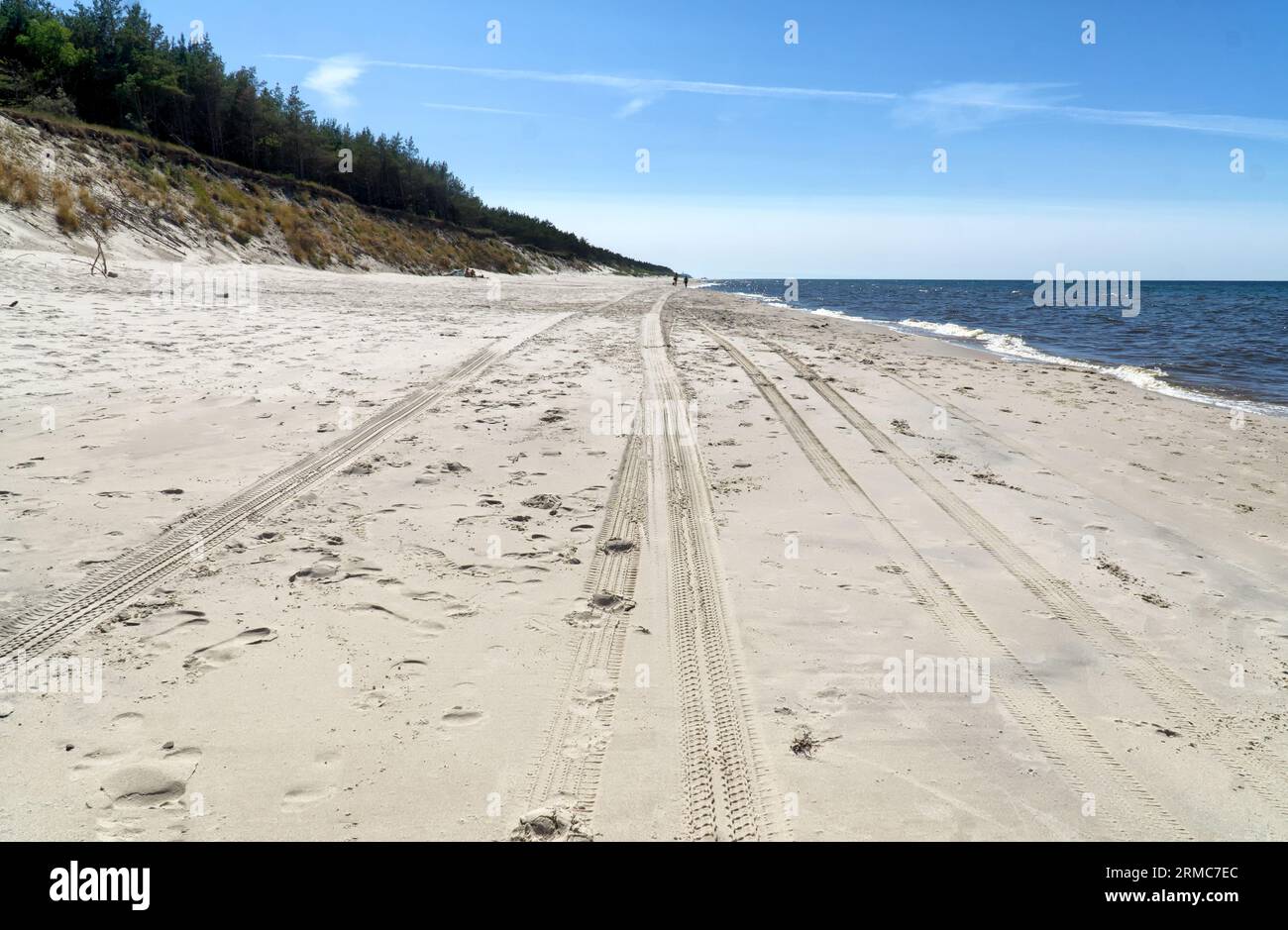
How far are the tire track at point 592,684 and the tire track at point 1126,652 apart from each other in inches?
99.5

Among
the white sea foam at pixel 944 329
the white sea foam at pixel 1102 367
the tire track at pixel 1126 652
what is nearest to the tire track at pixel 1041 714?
the tire track at pixel 1126 652

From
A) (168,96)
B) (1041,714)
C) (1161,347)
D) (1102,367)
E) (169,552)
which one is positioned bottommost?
(1041,714)

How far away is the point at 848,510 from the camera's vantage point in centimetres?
571

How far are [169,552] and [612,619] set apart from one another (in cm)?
278

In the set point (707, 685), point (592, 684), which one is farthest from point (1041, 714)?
point (592, 684)

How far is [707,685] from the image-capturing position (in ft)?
11.0

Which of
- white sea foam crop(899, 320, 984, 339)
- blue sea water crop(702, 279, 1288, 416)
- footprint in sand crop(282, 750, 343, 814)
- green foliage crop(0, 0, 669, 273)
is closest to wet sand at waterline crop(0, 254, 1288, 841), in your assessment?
footprint in sand crop(282, 750, 343, 814)

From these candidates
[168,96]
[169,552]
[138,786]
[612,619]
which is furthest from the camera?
[168,96]

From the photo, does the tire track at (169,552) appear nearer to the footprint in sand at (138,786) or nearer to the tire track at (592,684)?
the footprint in sand at (138,786)

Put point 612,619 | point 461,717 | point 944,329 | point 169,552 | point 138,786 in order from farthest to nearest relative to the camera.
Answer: point 944,329 < point 169,552 < point 612,619 < point 461,717 < point 138,786

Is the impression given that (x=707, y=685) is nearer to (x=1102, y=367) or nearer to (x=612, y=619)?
(x=612, y=619)

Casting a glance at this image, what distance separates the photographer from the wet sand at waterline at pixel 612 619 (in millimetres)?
2633

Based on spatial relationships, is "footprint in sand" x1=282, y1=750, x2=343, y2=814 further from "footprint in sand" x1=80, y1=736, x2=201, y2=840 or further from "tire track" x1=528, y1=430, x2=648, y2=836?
"tire track" x1=528, y1=430, x2=648, y2=836
